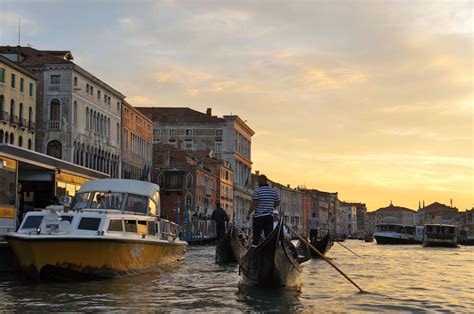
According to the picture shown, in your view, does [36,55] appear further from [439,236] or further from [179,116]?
[179,116]

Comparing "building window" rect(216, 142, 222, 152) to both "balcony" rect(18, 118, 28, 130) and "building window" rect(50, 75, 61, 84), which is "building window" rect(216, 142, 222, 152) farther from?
"balcony" rect(18, 118, 28, 130)

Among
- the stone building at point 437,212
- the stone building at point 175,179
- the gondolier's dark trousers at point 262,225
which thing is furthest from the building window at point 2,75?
the stone building at point 437,212

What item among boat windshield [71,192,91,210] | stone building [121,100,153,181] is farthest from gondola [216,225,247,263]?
stone building [121,100,153,181]

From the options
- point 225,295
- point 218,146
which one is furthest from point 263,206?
point 218,146

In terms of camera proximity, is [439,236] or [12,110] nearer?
[12,110]

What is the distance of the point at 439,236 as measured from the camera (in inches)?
1613

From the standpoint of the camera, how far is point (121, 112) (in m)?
45.6

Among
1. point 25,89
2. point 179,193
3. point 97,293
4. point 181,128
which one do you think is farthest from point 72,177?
point 181,128

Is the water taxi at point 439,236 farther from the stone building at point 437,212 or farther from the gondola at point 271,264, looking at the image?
the stone building at point 437,212

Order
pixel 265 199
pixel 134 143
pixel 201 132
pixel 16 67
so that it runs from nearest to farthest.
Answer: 1. pixel 265 199
2. pixel 16 67
3. pixel 134 143
4. pixel 201 132

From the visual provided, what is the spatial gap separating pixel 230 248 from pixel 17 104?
20.8 meters

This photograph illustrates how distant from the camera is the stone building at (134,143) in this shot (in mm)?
46188

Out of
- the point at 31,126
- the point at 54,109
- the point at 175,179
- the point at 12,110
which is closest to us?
the point at 12,110

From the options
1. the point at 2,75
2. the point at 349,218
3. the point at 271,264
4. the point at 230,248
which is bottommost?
the point at 271,264
